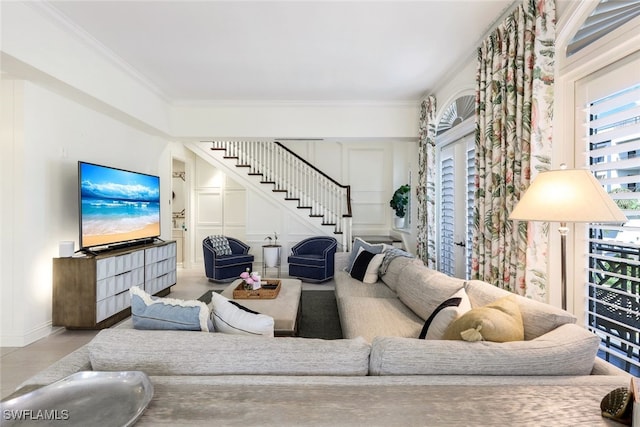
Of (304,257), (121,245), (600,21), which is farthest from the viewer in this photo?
(304,257)

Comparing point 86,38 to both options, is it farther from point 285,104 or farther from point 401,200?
point 401,200

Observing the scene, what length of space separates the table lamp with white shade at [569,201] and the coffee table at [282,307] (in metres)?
1.88

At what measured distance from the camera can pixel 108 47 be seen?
3.49m

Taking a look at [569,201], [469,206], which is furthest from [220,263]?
[569,201]

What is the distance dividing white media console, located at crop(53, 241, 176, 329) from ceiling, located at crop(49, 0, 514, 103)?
91.5 inches

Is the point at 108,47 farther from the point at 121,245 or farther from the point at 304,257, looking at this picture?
the point at 304,257

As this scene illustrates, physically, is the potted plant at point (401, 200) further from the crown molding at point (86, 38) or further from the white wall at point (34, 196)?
the white wall at point (34, 196)

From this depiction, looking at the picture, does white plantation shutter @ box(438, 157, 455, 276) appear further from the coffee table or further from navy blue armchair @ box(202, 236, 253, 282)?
navy blue armchair @ box(202, 236, 253, 282)

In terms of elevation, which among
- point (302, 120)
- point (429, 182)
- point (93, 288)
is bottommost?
point (93, 288)

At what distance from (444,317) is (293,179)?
554 centimetres

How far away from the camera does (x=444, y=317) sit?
1.92m

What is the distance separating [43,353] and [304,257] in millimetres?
3746

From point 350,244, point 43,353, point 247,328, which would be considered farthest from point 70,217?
point 350,244

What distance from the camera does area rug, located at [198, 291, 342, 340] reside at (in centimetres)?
350
